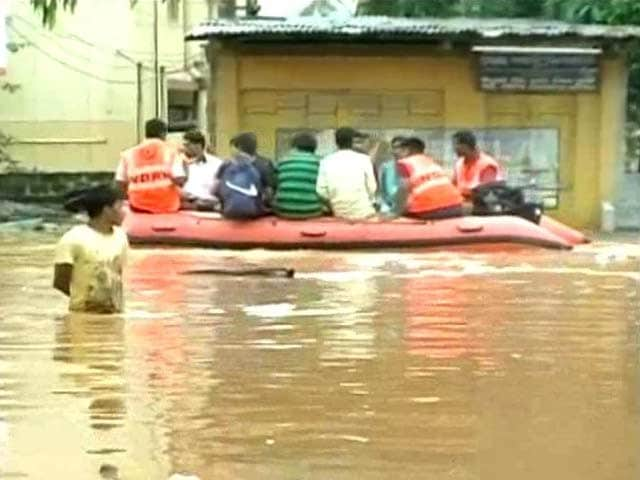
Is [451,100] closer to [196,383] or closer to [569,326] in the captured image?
[569,326]

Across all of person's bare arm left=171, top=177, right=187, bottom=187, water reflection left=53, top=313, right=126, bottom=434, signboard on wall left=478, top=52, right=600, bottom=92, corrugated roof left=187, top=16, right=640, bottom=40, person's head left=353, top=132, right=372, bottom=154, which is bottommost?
water reflection left=53, top=313, right=126, bottom=434

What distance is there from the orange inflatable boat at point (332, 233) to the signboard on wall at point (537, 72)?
5937 mm

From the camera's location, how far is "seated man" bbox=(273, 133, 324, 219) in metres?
18.7

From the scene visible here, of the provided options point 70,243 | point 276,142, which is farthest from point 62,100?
point 70,243

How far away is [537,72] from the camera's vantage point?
Result: 80.3ft

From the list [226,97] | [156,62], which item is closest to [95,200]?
[226,97]

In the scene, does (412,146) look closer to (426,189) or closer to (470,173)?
(426,189)

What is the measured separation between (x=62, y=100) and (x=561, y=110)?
35.9 ft

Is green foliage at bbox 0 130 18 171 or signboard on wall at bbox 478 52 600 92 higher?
signboard on wall at bbox 478 52 600 92

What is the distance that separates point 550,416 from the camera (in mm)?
7520

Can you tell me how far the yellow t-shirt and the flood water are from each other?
12 centimetres

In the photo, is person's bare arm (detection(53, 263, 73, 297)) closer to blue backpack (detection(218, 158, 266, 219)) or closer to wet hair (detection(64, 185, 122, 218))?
wet hair (detection(64, 185, 122, 218))

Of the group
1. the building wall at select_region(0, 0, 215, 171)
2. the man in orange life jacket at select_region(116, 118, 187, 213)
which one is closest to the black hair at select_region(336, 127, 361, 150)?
the man in orange life jacket at select_region(116, 118, 187, 213)

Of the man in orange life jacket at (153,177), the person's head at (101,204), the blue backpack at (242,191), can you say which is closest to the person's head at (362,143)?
the blue backpack at (242,191)
